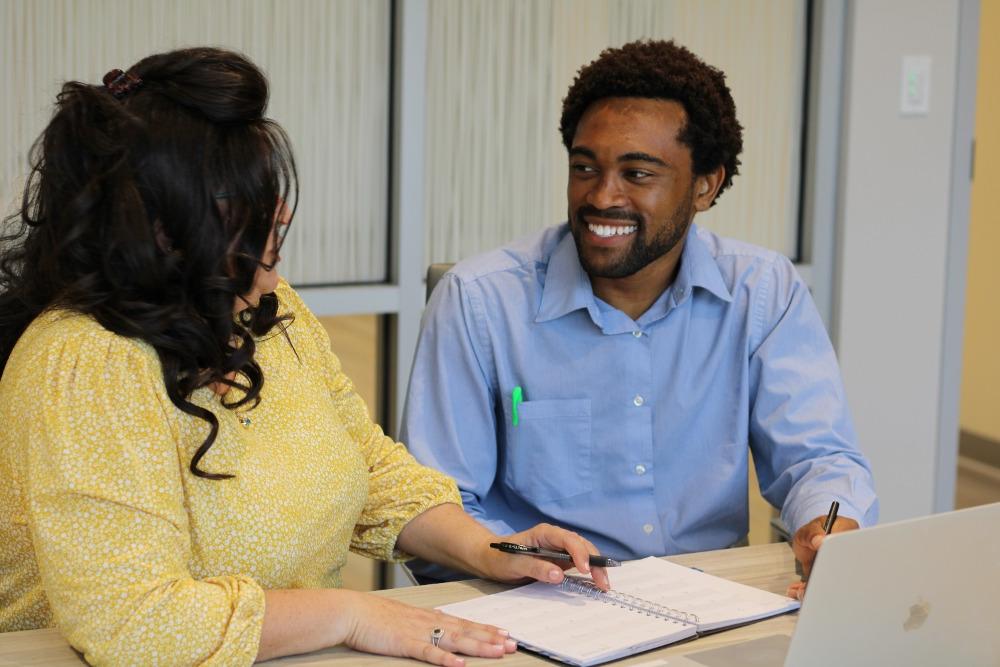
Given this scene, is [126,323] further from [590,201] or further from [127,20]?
[127,20]

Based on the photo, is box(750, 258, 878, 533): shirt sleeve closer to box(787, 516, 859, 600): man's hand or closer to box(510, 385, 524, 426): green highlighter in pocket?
box(787, 516, 859, 600): man's hand

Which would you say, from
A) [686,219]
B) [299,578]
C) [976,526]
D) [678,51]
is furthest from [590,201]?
[976,526]

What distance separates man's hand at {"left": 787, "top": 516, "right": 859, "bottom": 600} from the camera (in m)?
1.63

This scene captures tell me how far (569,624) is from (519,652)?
83mm

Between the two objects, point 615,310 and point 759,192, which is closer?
point 615,310

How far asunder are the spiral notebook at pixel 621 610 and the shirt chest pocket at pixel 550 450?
38 centimetres

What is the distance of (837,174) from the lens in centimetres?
326

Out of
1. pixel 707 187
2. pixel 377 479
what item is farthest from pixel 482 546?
pixel 707 187

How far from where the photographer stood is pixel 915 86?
3.23 m

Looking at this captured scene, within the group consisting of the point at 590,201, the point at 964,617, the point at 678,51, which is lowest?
the point at 964,617

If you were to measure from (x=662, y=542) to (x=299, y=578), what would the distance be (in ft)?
2.43

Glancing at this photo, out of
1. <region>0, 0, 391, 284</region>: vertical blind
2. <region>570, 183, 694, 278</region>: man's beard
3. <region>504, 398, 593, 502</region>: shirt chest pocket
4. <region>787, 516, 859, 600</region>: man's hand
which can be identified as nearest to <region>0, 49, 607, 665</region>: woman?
<region>787, 516, 859, 600</region>: man's hand

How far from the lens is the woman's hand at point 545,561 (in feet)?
5.01

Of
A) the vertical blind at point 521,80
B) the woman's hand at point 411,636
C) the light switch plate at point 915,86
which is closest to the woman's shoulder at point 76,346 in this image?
the woman's hand at point 411,636
